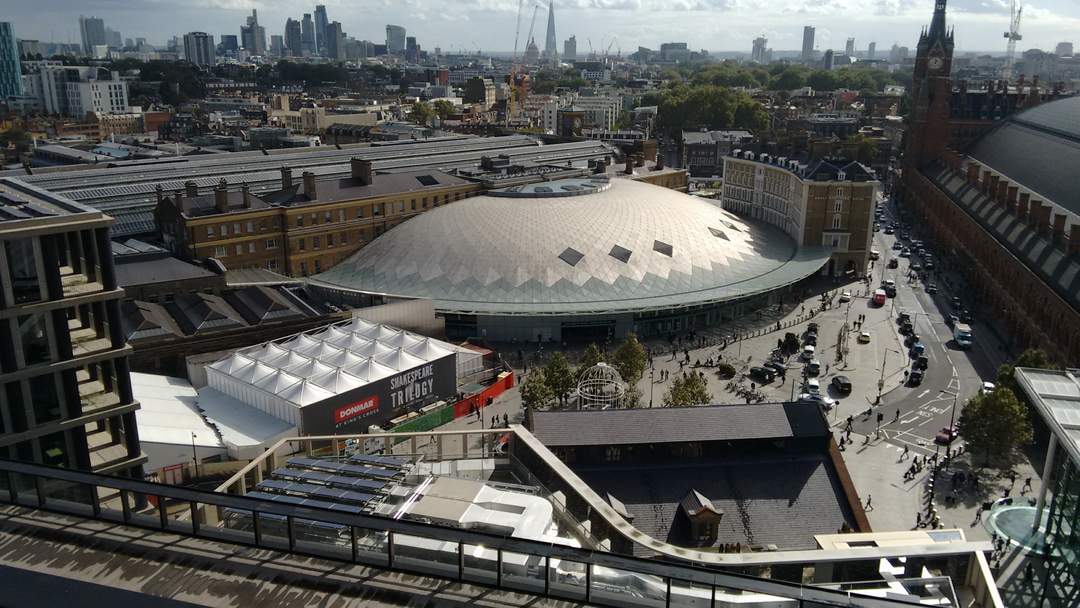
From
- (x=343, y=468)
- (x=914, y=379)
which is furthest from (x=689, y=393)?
(x=343, y=468)

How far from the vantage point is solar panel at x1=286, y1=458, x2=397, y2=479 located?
18.0 metres

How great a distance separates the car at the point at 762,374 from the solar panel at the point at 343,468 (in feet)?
122

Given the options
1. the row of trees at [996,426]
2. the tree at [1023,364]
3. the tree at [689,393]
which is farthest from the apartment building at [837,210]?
the row of trees at [996,426]

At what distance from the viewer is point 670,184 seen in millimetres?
93938

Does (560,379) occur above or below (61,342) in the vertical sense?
below

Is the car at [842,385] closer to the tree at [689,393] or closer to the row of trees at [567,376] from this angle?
the tree at [689,393]

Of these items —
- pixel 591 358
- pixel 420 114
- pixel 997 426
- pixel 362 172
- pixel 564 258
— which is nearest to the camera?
pixel 997 426

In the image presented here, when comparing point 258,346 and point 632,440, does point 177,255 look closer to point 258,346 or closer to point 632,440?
point 258,346

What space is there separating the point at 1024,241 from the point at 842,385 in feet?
83.9

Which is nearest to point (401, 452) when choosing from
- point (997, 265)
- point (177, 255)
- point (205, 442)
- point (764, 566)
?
point (764, 566)

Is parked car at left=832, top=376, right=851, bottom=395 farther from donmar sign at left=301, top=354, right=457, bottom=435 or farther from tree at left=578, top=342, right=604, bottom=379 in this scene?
donmar sign at left=301, top=354, right=457, bottom=435

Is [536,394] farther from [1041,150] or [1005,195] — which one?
[1041,150]

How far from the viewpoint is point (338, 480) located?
17.8 metres

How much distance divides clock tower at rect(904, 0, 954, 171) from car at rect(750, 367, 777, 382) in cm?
7290
